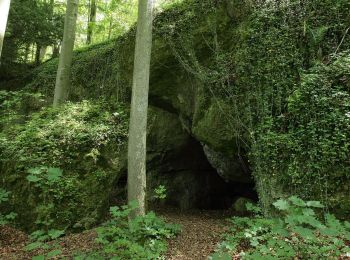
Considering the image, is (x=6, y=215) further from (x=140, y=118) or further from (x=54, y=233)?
(x=140, y=118)

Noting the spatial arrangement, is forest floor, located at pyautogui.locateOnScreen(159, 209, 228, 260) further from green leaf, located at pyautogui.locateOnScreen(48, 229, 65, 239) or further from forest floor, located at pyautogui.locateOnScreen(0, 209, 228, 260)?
green leaf, located at pyautogui.locateOnScreen(48, 229, 65, 239)

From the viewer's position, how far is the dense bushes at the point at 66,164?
7.44 metres

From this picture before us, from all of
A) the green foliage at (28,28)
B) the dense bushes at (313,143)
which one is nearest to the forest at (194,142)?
the dense bushes at (313,143)

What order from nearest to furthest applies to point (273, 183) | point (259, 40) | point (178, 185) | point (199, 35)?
point (273, 183) < point (259, 40) < point (199, 35) < point (178, 185)

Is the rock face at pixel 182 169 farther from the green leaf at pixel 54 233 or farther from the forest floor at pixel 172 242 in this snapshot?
the green leaf at pixel 54 233

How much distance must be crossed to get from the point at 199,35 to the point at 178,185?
5.33 meters

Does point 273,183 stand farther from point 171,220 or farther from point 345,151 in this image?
point 171,220

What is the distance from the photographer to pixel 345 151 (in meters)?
5.32

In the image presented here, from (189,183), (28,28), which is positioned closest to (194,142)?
(189,183)

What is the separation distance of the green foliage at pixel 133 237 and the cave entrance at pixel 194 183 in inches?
153

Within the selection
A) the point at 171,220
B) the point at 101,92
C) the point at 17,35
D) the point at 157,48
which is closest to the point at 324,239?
the point at 171,220

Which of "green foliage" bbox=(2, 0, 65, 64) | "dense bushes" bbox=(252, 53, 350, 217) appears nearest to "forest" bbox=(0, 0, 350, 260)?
"dense bushes" bbox=(252, 53, 350, 217)

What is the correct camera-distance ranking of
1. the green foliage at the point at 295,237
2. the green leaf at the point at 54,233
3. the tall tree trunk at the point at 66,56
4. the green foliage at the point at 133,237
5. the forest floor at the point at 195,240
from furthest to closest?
the tall tree trunk at the point at 66,56
the forest floor at the point at 195,240
the green foliage at the point at 133,237
the green leaf at the point at 54,233
the green foliage at the point at 295,237

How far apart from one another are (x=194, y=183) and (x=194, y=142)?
68.7 inches
